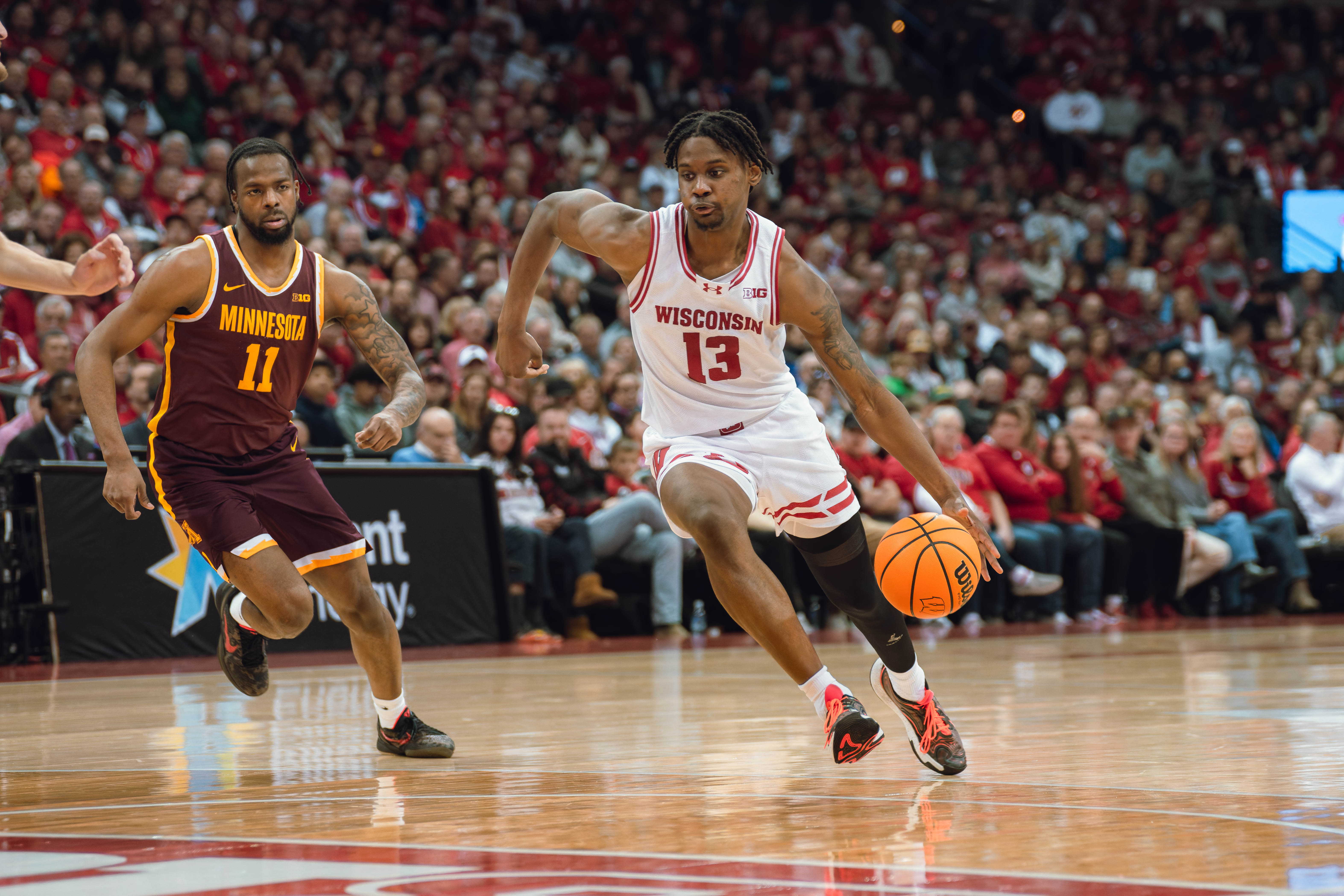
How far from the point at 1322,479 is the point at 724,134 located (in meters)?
11.2

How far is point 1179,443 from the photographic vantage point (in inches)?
560

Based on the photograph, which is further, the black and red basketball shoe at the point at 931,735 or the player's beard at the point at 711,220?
the player's beard at the point at 711,220

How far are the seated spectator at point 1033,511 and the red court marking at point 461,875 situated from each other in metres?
9.85

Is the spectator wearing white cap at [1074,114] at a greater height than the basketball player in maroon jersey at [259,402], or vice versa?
the spectator wearing white cap at [1074,114]

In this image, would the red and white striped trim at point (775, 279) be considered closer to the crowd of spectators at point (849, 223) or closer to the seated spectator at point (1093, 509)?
the crowd of spectators at point (849, 223)

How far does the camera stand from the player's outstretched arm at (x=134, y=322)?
16.8 feet

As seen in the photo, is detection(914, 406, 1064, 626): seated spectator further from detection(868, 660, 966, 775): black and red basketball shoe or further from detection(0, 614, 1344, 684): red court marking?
detection(868, 660, 966, 775): black and red basketball shoe

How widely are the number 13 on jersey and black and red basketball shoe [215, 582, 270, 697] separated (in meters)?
1.86

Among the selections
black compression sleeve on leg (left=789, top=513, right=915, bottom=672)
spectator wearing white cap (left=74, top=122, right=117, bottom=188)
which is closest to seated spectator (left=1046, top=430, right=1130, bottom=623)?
spectator wearing white cap (left=74, top=122, right=117, bottom=188)

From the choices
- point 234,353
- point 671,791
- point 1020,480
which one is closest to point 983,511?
point 1020,480

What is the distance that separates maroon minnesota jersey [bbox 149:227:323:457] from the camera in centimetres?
526

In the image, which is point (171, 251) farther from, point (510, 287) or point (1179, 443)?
point (1179, 443)

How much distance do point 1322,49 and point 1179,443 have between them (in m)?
12.3

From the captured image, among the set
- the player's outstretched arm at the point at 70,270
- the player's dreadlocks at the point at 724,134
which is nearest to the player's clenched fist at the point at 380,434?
the player's outstretched arm at the point at 70,270
